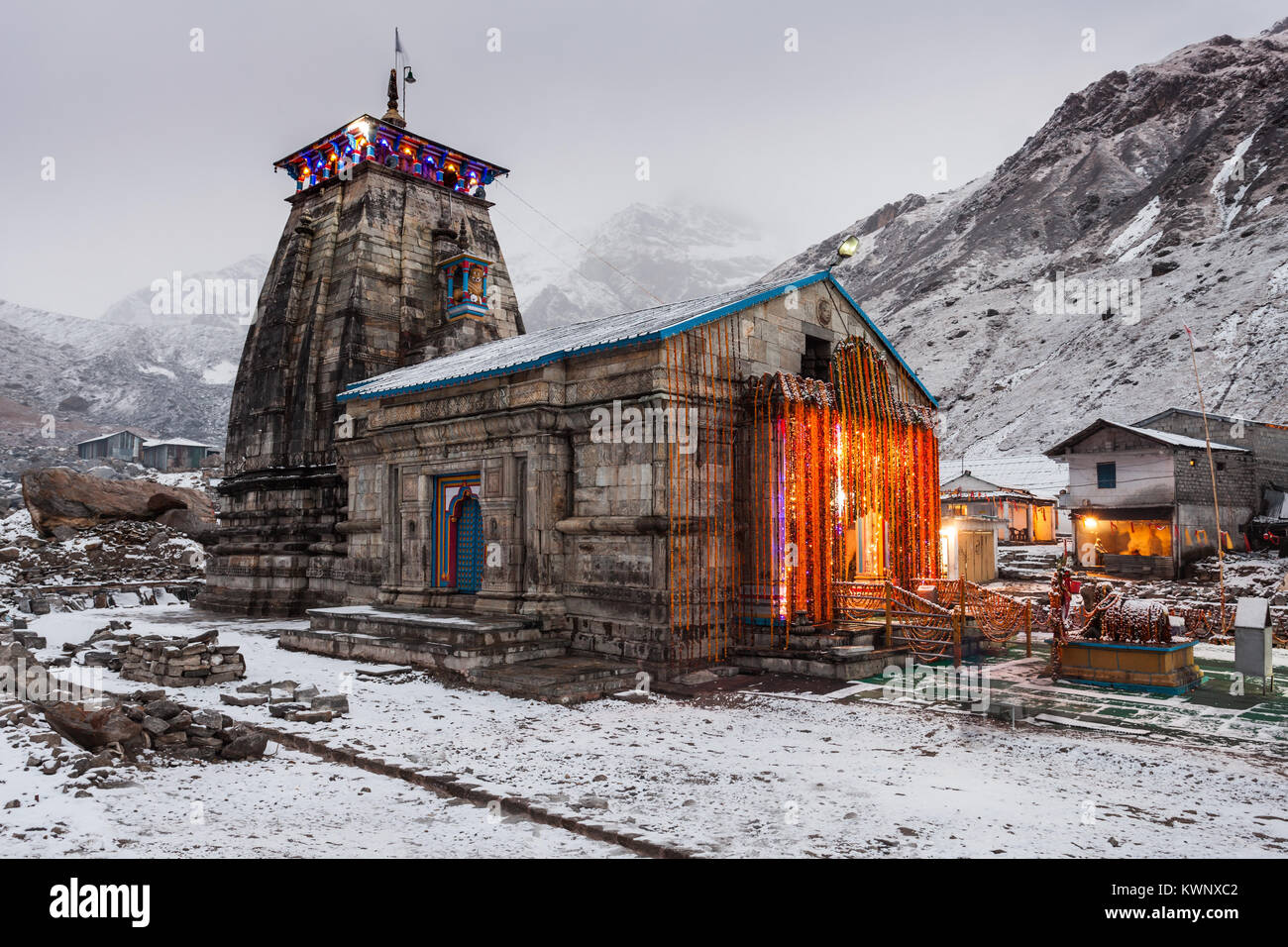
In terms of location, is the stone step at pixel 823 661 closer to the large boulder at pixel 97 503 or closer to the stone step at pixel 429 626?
the stone step at pixel 429 626

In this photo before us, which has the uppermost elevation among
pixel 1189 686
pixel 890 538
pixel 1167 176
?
pixel 1167 176

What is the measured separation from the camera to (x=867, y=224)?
16912 cm

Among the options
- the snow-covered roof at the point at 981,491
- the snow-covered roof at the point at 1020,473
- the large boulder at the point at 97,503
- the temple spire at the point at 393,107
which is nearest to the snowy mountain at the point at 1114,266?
the snow-covered roof at the point at 1020,473

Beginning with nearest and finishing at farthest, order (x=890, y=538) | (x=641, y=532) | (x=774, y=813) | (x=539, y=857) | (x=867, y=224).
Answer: (x=539, y=857) → (x=774, y=813) → (x=641, y=532) → (x=890, y=538) → (x=867, y=224)

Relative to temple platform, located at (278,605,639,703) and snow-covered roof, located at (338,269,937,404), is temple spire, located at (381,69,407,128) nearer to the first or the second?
snow-covered roof, located at (338,269,937,404)

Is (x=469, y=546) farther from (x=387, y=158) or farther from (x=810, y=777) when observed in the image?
(x=387, y=158)

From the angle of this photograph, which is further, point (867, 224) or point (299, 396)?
point (867, 224)

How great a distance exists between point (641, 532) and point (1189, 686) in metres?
8.32

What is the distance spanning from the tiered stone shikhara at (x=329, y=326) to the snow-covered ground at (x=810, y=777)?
38.2ft

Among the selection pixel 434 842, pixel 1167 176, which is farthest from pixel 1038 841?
pixel 1167 176

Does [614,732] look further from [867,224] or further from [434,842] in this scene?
[867,224]

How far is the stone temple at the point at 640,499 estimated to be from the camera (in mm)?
13211

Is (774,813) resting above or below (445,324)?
below

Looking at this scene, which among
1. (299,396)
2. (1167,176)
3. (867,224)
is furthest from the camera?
(867,224)
